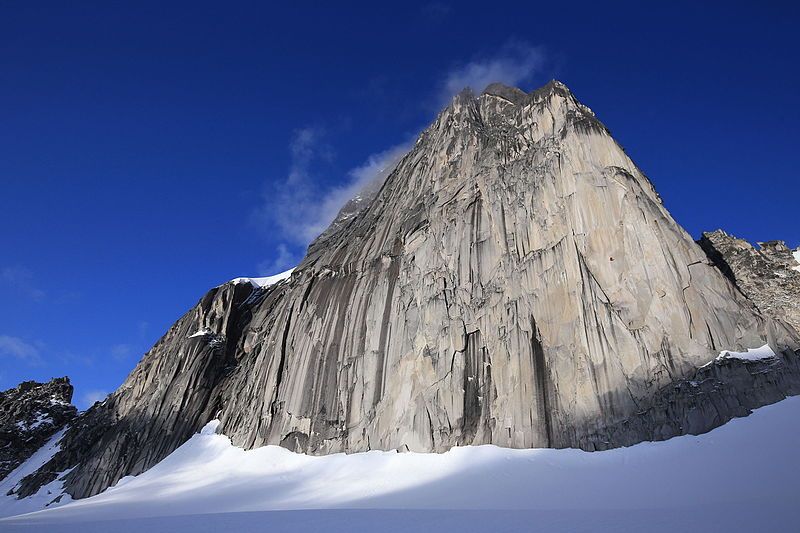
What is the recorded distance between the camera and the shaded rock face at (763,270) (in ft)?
117

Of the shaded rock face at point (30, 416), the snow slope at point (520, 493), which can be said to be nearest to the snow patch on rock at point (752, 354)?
the snow slope at point (520, 493)

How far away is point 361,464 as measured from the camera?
109 ft

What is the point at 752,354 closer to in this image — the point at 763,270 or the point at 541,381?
the point at 541,381

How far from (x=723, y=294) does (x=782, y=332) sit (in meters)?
3.18

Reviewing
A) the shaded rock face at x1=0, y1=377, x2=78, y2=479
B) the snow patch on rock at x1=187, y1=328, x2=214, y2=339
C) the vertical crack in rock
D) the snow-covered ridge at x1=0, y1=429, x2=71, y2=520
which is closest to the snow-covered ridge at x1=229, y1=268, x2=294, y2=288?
the snow patch on rock at x1=187, y1=328, x2=214, y2=339

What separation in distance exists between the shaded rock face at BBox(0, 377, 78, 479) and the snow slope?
129ft

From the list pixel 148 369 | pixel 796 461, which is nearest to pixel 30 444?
pixel 148 369

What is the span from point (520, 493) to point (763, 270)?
28.7 metres

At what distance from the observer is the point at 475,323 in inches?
1380

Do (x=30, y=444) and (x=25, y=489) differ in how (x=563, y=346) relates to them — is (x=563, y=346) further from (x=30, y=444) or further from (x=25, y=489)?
→ (x=30, y=444)

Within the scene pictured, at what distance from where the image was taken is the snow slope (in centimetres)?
1656

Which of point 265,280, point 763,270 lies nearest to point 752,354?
point 763,270

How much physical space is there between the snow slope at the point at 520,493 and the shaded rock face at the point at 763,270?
1531 centimetres

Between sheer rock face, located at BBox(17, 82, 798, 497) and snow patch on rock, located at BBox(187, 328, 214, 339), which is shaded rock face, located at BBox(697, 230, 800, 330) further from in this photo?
snow patch on rock, located at BBox(187, 328, 214, 339)
